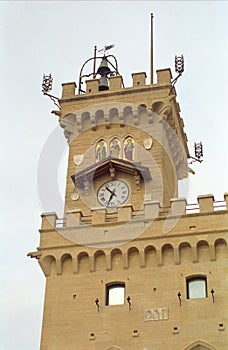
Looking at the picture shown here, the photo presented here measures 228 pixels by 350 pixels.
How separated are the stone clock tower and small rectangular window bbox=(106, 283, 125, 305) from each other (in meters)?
0.05

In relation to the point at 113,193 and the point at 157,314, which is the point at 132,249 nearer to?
the point at 157,314

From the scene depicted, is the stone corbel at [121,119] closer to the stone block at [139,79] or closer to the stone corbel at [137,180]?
the stone block at [139,79]

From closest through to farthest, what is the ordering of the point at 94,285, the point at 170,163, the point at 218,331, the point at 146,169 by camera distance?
the point at 218,331, the point at 94,285, the point at 146,169, the point at 170,163

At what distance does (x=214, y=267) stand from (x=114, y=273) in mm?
4080

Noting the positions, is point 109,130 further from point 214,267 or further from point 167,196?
point 214,267

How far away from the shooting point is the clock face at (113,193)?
123 feet

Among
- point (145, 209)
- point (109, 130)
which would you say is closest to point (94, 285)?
point (145, 209)

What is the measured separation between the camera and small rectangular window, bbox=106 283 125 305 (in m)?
33.8

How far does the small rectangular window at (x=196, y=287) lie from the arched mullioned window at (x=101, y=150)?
8.20m

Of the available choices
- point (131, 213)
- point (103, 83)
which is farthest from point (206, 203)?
point (103, 83)

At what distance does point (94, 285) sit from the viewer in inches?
1350

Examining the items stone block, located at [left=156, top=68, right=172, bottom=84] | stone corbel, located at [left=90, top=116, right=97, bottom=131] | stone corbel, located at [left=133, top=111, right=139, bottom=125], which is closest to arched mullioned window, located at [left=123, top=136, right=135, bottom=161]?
stone corbel, located at [left=133, top=111, right=139, bottom=125]

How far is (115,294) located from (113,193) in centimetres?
548

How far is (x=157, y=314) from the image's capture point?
108 feet
